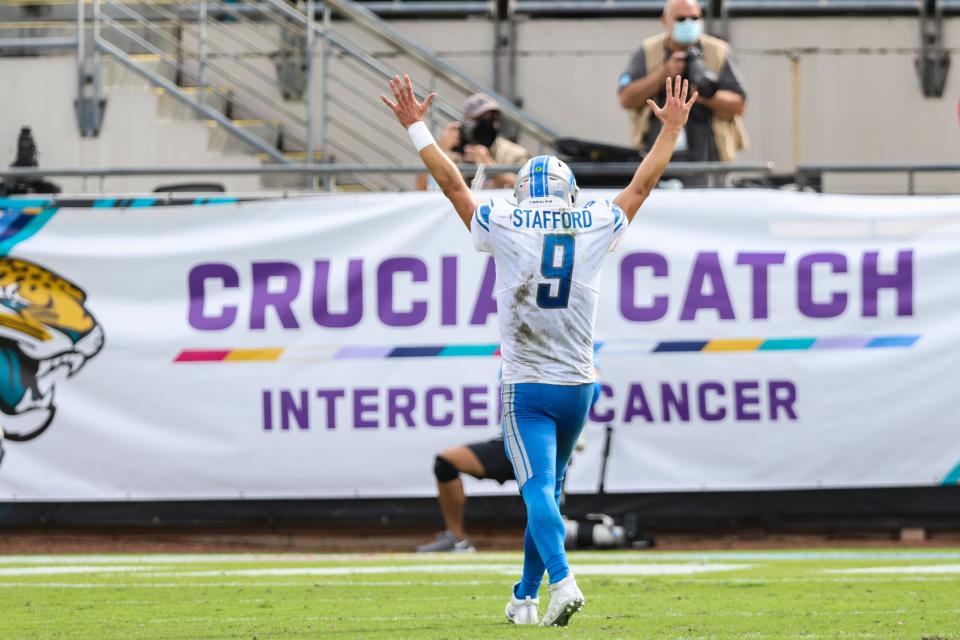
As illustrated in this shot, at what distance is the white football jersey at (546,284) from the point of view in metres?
6.89

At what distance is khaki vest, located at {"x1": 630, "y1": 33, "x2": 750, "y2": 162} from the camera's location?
510 inches

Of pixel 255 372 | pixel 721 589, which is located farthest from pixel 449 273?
pixel 721 589

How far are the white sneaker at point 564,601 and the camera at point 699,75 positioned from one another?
22.1 feet

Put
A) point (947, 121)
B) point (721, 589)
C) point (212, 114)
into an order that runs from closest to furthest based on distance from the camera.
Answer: point (721, 589), point (212, 114), point (947, 121)

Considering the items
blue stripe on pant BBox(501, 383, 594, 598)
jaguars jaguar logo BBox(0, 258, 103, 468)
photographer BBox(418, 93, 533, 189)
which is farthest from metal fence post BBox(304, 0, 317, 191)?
blue stripe on pant BBox(501, 383, 594, 598)

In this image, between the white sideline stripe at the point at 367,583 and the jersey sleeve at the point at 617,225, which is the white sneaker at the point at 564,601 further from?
the white sideline stripe at the point at 367,583

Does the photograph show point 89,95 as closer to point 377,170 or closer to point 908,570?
point 377,170

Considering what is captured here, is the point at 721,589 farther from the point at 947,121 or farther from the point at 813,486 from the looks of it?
the point at 947,121

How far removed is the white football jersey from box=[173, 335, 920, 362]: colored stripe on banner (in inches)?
214

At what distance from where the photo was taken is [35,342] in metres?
12.6


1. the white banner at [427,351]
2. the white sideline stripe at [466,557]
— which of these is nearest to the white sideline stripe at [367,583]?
the white sideline stripe at [466,557]

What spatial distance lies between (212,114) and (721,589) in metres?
8.44

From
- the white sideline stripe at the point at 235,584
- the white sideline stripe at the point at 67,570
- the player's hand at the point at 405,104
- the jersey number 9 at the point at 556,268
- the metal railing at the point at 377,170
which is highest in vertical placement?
the metal railing at the point at 377,170

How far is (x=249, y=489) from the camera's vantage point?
12547 mm
